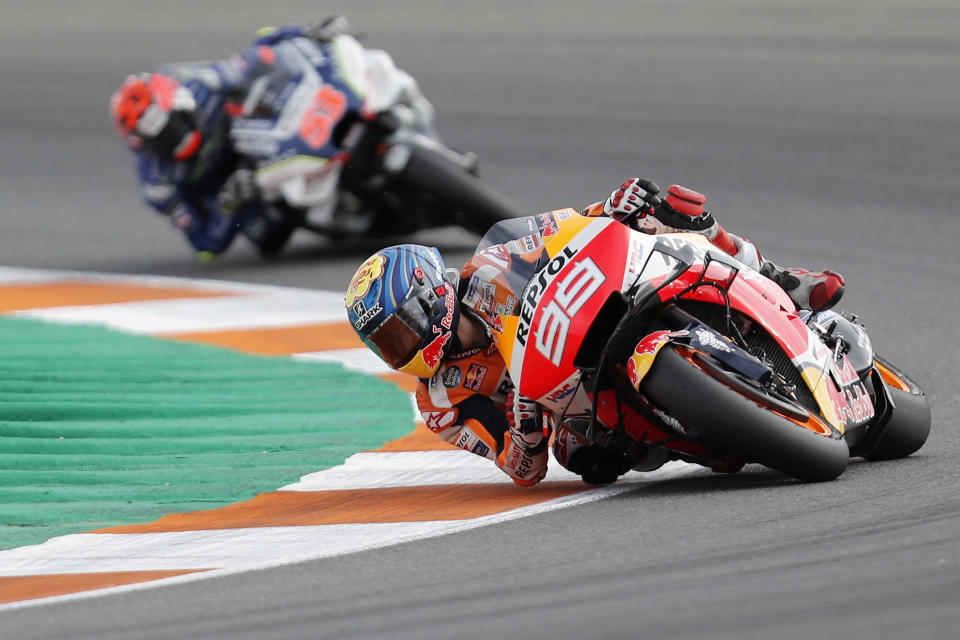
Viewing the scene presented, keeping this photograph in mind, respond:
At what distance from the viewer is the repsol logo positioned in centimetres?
575

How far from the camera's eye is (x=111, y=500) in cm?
611

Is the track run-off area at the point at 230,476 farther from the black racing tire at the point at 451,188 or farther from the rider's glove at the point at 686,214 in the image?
the black racing tire at the point at 451,188

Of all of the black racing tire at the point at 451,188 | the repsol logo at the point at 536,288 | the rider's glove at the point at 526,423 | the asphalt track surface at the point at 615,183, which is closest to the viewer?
the asphalt track surface at the point at 615,183

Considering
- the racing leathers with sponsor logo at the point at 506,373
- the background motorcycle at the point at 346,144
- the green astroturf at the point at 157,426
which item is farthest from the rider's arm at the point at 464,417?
the background motorcycle at the point at 346,144

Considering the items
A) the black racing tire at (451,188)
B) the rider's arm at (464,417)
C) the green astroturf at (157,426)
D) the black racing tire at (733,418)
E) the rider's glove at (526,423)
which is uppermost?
the black racing tire at (733,418)

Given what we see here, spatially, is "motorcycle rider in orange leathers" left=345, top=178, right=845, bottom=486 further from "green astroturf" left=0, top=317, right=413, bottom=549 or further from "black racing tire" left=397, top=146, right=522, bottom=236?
"black racing tire" left=397, top=146, right=522, bottom=236

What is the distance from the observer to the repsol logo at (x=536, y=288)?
5754 millimetres

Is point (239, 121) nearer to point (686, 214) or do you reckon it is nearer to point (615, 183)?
point (615, 183)

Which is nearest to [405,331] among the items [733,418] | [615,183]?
[733,418]

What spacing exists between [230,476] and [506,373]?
117 cm

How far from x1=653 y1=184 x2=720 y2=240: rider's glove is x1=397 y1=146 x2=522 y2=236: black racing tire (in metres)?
5.04

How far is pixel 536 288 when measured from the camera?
5.78 m

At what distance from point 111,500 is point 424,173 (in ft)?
18.1

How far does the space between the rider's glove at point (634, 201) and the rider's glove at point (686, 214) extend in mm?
50
